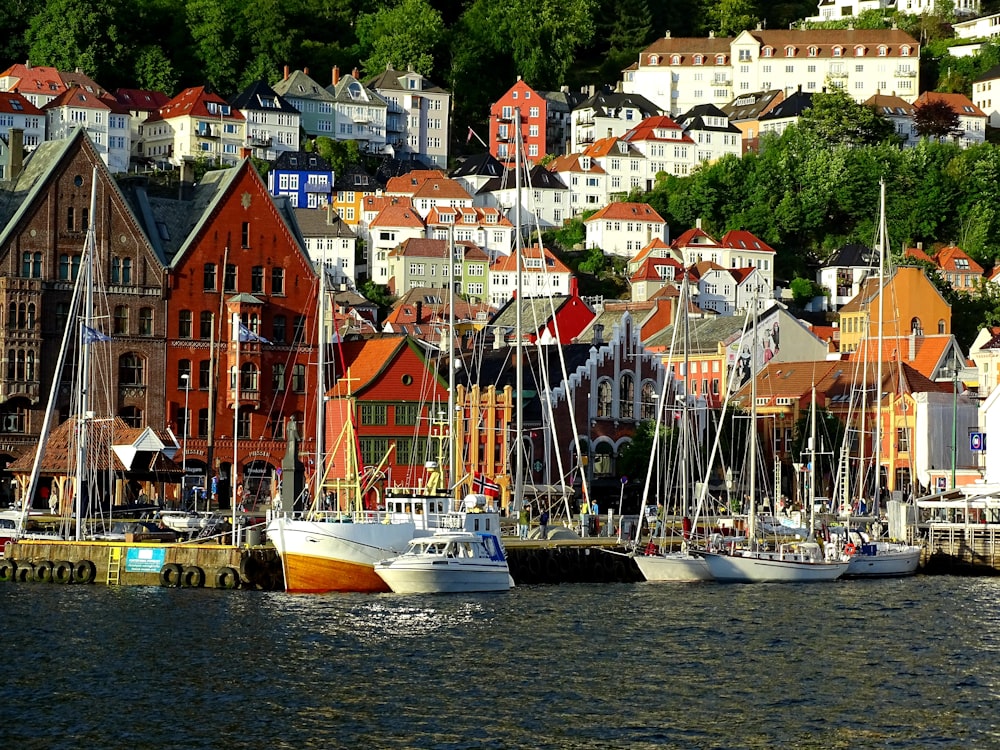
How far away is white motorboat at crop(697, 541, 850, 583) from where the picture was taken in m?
80.9

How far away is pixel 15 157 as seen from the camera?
4070 inches

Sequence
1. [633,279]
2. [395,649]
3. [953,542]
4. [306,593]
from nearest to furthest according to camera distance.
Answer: [395,649] → [306,593] → [953,542] → [633,279]

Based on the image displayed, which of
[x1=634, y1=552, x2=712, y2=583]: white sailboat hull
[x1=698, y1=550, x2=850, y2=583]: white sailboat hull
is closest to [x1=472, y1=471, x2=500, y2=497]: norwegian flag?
[x1=634, y1=552, x2=712, y2=583]: white sailboat hull

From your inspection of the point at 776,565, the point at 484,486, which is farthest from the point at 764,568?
the point at 484,486

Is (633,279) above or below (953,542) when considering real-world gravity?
above

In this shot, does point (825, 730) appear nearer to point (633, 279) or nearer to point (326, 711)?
point (326, 711)

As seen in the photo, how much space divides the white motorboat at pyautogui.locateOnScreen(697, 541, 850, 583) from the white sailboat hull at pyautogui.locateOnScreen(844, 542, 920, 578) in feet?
3.92

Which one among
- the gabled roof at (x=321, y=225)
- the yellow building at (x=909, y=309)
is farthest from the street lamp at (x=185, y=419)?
the gabled roof at (x=321, y=225)

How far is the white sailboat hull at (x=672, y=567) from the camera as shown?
79.8 metres

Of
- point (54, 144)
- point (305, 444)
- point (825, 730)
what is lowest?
point (825, 730)

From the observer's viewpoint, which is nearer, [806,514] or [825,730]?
[825,730]

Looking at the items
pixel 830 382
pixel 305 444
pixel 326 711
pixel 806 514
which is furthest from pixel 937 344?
pixel 326 711

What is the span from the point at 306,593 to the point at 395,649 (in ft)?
44.8

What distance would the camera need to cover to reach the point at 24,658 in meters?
55.0
